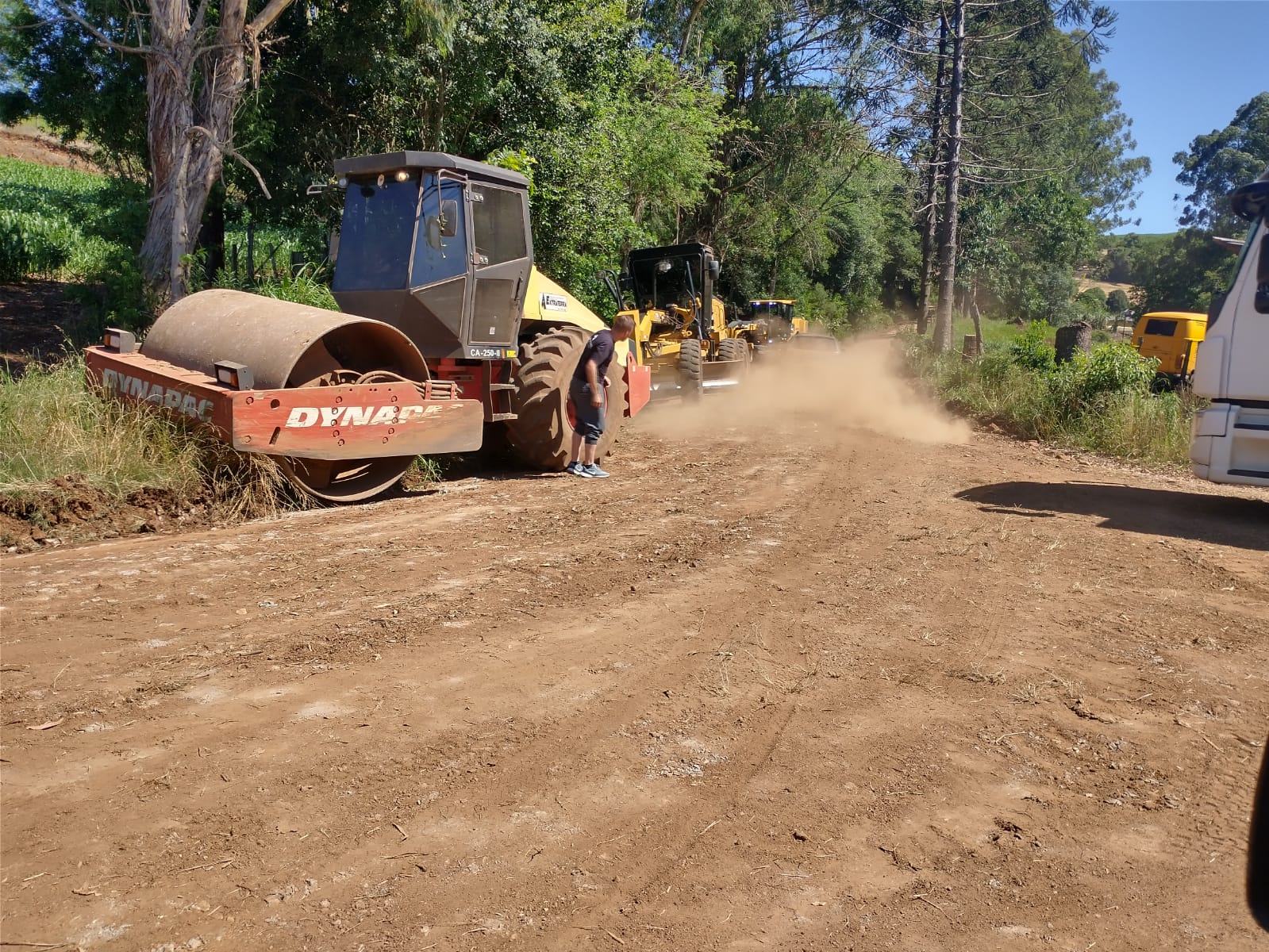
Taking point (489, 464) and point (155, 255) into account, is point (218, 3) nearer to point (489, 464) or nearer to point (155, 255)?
point (155, 255)

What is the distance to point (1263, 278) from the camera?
794 centimetres

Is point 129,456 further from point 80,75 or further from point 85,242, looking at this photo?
point 85,242

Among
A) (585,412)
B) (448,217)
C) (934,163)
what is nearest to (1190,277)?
(934,163)

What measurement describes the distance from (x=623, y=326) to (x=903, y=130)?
16.7 meters

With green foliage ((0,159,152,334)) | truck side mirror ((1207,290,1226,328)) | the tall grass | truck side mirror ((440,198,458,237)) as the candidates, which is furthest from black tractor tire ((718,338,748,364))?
the tall grass

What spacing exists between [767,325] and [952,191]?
5093mm

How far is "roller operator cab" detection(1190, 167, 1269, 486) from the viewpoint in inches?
315

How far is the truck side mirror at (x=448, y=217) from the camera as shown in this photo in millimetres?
8445

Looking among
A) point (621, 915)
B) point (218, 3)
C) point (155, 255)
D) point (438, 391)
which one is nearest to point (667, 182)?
point (218, 3)

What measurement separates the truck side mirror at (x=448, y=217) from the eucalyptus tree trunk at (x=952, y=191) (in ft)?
48.3

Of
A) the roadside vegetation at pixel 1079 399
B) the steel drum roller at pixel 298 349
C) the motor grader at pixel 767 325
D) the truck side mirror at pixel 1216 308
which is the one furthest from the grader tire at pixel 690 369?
the truck side mirror at pixel 1216 308

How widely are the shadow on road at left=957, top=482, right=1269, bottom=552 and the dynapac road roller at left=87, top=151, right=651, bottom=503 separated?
4.17 metres

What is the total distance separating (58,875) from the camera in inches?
108

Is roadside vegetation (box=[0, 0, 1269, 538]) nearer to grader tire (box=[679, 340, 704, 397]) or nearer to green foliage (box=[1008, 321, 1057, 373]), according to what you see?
green foliage (box=[1008, 321, 1057, 373])
